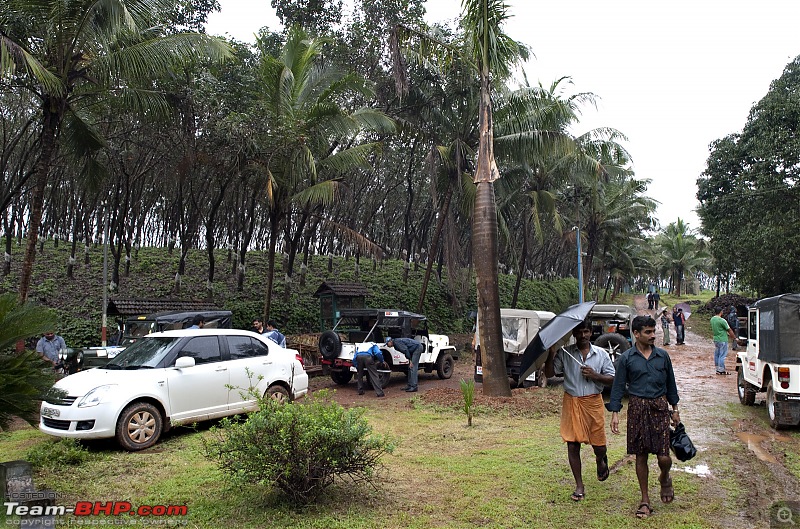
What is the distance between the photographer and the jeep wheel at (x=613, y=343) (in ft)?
41.1

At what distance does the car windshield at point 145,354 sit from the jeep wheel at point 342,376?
20.6ft

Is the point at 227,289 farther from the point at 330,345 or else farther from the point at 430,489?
the point at 430,489

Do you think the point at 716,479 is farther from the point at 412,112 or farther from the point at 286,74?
the point at 412,112

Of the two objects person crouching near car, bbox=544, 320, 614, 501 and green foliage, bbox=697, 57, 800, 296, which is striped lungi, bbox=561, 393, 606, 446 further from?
green foliage, bbox=697, 57, 800, 296

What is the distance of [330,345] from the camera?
48.0 feet

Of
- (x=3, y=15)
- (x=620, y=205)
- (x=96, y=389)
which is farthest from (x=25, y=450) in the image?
(x=620, y=205)

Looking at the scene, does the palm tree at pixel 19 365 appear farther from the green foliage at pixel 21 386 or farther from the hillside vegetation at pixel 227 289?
the hillside vegetation at pixel 227 289

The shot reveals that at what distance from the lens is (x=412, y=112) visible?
2158cm

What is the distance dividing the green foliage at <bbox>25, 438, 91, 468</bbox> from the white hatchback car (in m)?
0.16

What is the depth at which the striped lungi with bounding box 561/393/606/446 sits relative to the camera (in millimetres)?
5746

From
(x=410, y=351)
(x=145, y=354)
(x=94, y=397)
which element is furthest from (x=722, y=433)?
(x=94, y=397)

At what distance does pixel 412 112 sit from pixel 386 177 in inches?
503

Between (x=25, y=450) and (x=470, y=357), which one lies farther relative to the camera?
(x=470, y=357)

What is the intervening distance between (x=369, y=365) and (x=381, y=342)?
5.72 feet
